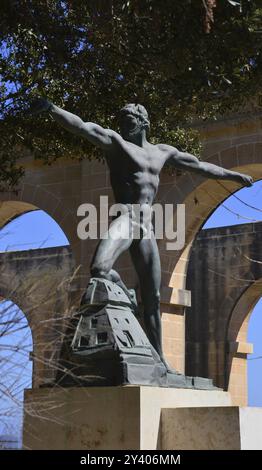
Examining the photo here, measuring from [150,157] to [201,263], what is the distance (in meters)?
12.3

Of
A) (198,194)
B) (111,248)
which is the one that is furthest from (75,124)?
(198,194)

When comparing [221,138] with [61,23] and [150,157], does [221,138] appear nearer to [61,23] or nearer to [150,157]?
[61,23]

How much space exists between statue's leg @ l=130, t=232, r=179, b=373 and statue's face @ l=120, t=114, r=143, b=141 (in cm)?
69

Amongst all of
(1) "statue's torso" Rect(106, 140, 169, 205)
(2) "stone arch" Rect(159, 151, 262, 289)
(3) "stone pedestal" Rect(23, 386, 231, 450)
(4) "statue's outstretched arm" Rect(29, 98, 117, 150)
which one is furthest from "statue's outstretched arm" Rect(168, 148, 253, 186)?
(2) "stone arch" Rect(159, 151, 262, 289)

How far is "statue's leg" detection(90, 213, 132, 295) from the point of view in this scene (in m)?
4.67

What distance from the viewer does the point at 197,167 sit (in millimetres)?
5473

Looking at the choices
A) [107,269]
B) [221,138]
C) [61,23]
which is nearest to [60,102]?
[61,23]

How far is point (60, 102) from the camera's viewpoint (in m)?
7.14

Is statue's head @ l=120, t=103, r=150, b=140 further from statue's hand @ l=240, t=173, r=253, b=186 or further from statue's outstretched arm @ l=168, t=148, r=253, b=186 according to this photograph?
statue's hand @ l=240, t=173, r=253, b=186

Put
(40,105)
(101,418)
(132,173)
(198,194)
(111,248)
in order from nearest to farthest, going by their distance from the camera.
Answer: (101,418) → (40,105) → (111,248) → (132,173) → (198,194)

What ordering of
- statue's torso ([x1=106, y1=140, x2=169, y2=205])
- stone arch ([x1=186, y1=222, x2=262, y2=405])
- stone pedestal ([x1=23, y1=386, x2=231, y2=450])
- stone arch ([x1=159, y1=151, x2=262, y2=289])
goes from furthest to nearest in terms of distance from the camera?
stone arch ([x1=186, y1=222, x2=262, y2=405]), stone arch ([x1=159, y1=151, x2=262, y2=289]), statue's torso ([x1=106, y1=140, x2=169, y2=205]), stone pedestal ([x1=23, y1=386, x2=231, y2=450])

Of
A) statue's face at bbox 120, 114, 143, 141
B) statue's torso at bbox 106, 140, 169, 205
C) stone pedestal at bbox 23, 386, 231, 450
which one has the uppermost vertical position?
statue's face at bbox 120, 114, 143, 141

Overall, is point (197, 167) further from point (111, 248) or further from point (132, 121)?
point (111, 248)

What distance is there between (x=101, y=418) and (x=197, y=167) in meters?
1.96
